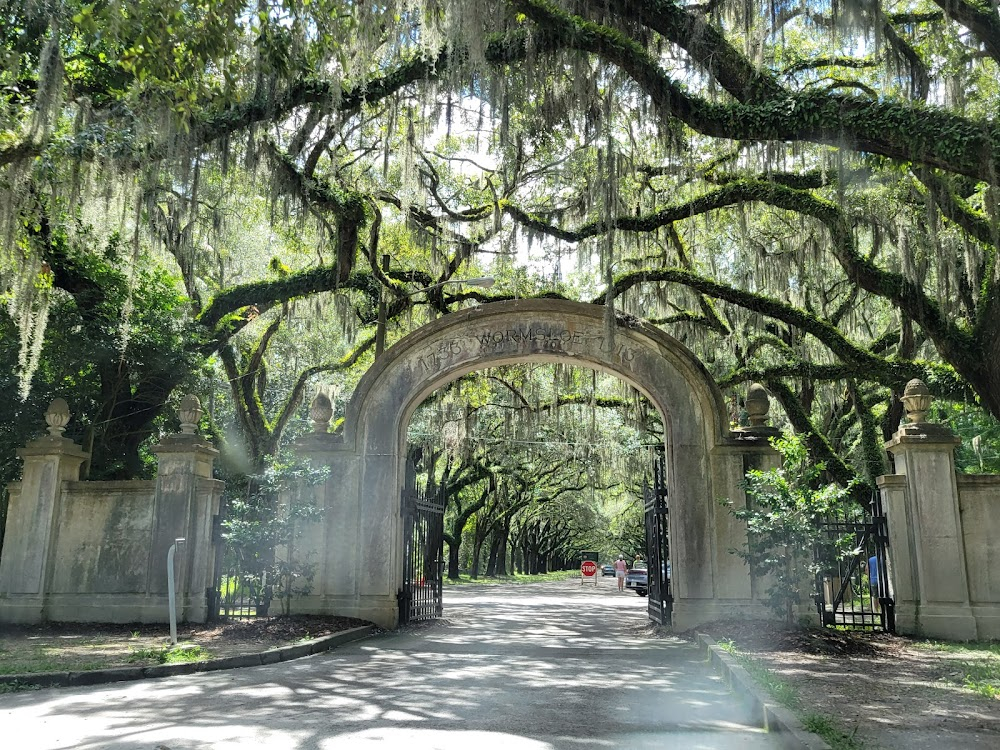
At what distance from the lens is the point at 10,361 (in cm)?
1322

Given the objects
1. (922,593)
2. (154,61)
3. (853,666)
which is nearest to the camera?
(154,61)

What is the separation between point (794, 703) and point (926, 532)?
6.22 m

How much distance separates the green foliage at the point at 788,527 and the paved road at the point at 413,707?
154cm

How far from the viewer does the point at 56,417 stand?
40.4ft

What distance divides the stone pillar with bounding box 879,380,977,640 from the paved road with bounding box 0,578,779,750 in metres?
3.34

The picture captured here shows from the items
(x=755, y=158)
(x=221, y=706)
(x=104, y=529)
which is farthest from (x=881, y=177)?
(x=104, y=529)

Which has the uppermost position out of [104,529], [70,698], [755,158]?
[755,158]

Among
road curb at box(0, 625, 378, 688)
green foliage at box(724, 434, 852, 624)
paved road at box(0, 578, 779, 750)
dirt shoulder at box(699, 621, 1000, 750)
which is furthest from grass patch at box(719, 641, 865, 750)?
road curb at box(0, 625, 378, 688)

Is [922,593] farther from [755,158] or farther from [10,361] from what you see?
[10,361]

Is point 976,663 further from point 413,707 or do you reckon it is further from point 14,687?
point 14,687

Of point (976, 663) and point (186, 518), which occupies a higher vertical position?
point (186, 518)

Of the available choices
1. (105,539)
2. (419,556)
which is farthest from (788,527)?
(105,539)

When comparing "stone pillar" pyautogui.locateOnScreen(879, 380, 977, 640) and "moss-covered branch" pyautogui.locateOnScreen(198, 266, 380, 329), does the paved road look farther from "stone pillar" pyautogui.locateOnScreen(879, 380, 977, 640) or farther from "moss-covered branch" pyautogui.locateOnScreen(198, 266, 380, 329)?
"moss-covered branch" pyautogui.locateOnScreen(198, 266, 380, 329)

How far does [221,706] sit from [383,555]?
247 inches
